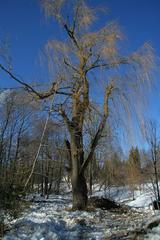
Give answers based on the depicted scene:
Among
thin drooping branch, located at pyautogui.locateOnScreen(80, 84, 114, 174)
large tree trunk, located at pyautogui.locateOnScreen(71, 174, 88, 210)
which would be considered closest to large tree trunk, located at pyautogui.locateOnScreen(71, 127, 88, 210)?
large tree trunk, located at pyautogui.locateOnScreen(71, 174, 88, 210)

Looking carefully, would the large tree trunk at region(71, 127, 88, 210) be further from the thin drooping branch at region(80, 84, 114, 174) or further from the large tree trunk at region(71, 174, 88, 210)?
the thin drooping branch at region(80, 84, 114, 174)

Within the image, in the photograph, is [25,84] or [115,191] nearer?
[25,84]

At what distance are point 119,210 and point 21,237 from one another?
318 inches

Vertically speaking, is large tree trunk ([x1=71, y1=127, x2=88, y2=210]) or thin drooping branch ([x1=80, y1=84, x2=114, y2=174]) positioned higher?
thin drooping branch ([x1=80, y1=84, x2=114, y2=174])

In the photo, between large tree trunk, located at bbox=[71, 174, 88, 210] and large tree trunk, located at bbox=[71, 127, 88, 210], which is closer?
large tree trunk, located at bbox=[71, 174, 88, 210]

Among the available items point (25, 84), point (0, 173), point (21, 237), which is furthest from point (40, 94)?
point (21, 237)

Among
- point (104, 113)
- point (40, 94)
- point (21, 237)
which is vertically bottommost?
point (21, 237)

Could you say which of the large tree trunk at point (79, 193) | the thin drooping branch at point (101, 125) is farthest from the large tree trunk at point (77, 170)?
the thin drooping branch at point (101, 125)

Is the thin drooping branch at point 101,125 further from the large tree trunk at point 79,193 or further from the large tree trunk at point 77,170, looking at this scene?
the large tree trunk at point 79,193

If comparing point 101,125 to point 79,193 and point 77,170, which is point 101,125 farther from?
point 79,193

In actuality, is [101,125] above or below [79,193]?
above

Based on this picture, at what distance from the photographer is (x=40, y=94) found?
13.8 metres

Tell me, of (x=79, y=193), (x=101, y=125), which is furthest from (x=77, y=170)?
(x=101, y=125)

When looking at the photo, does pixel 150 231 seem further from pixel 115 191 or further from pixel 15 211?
pixel 115 191
